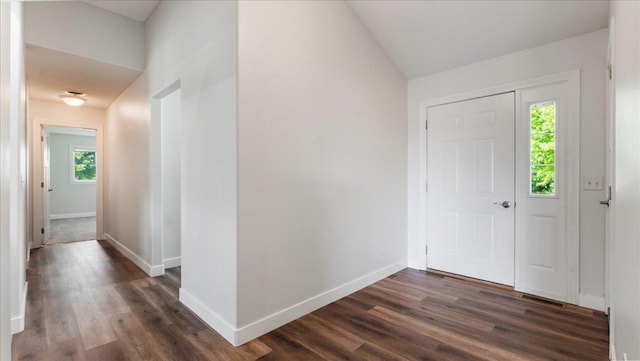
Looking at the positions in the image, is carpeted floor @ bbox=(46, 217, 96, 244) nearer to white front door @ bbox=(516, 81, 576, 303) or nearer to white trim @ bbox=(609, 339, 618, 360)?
white front door @ bbox=(516, 81, 576, 303)

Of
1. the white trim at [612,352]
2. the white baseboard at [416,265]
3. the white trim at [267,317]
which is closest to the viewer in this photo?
the white trim at [612,352]

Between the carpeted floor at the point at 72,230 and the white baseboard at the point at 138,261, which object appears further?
the carpeted floor at the point at 72,230

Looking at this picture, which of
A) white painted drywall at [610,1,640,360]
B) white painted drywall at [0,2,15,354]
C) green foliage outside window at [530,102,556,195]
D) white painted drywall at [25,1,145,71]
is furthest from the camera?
white painted drywall at [25,1,145,71]

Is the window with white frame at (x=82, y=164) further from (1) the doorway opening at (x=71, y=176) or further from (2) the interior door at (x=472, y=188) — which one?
(2) the interior door at (x=472, y=188)

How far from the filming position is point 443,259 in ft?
12.3

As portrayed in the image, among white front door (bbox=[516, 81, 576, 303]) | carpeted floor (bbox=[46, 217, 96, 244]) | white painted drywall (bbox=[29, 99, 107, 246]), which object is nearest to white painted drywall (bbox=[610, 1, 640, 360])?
white front door (bbox=[516, 81, 576, 303])

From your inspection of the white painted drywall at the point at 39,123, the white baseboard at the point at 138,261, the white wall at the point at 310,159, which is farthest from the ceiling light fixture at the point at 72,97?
the white wall at the point at 310,159

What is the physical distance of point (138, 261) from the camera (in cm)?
411

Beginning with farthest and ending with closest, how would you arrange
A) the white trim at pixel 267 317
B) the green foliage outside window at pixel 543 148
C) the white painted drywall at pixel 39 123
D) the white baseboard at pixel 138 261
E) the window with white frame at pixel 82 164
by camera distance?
the window with white frame at pixel 82 164
the white painted drywall at pixel 39 123
the white baseboard at pixel 138 261
the green foliage outside window at pixel 543 148
the white trim at pixel 267 317

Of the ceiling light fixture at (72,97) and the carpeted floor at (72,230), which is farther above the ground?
the ceiling light fixture at (72,97)

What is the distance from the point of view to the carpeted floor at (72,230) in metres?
5.93

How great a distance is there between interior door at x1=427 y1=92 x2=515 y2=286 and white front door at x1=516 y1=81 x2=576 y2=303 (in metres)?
0.10

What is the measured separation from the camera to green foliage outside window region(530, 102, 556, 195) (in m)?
2.97

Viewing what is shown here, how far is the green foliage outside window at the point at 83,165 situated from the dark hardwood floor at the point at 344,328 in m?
7.37
